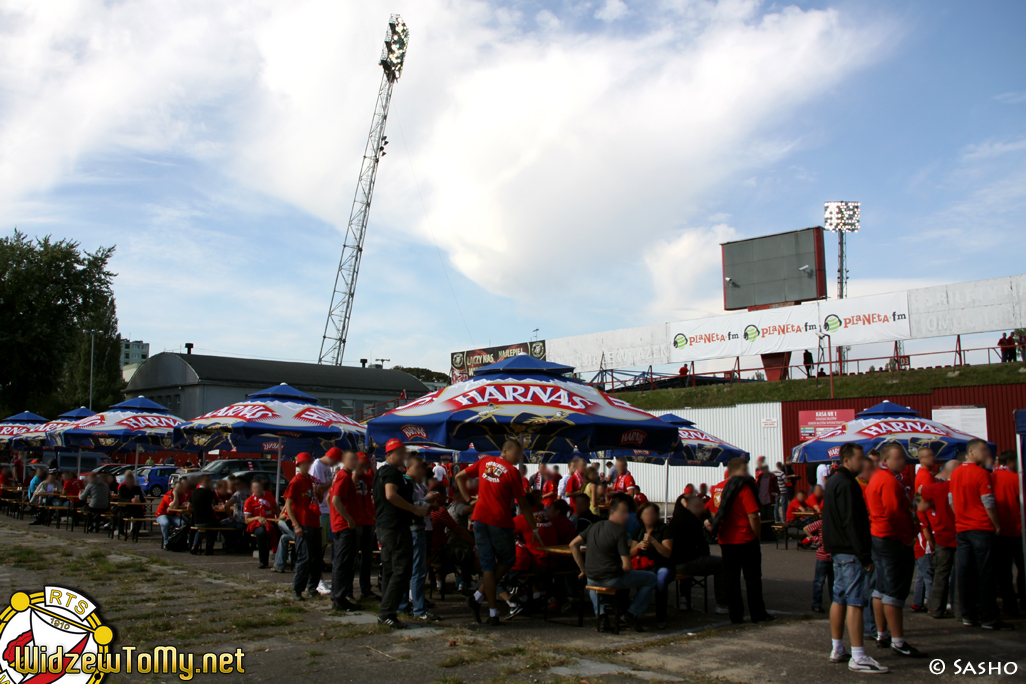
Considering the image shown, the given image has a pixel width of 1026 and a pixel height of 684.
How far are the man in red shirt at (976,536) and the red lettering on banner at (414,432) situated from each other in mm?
5448

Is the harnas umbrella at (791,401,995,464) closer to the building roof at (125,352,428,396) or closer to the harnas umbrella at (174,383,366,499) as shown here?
the harnas umbrella at (174,383,366,499)

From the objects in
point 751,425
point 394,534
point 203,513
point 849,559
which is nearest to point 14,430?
point 203,513

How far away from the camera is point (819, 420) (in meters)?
23.1

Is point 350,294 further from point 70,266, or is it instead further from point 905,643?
point 905,643

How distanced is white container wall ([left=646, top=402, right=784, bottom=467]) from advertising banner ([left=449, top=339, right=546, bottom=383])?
18255 millimetres

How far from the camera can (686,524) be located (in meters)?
8.02

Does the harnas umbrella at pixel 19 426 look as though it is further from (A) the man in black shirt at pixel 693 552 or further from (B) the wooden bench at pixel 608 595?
(A) the man in black shirt at pixel 693 552

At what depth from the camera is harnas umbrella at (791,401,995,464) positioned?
1104 cm

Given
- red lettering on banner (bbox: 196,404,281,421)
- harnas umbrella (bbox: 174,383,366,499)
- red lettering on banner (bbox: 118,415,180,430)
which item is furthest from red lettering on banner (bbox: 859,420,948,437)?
red lettering on banner (bbox: 118,415,180,430)

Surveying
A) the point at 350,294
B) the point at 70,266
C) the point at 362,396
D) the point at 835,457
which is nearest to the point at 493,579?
the point at 835,457

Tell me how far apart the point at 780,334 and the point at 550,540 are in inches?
1118

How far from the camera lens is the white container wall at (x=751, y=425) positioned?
2420cm

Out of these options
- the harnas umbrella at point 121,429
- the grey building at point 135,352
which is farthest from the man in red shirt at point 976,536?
Result: the grey building at point 135,352

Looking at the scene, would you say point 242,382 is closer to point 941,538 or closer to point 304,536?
point 304,536
